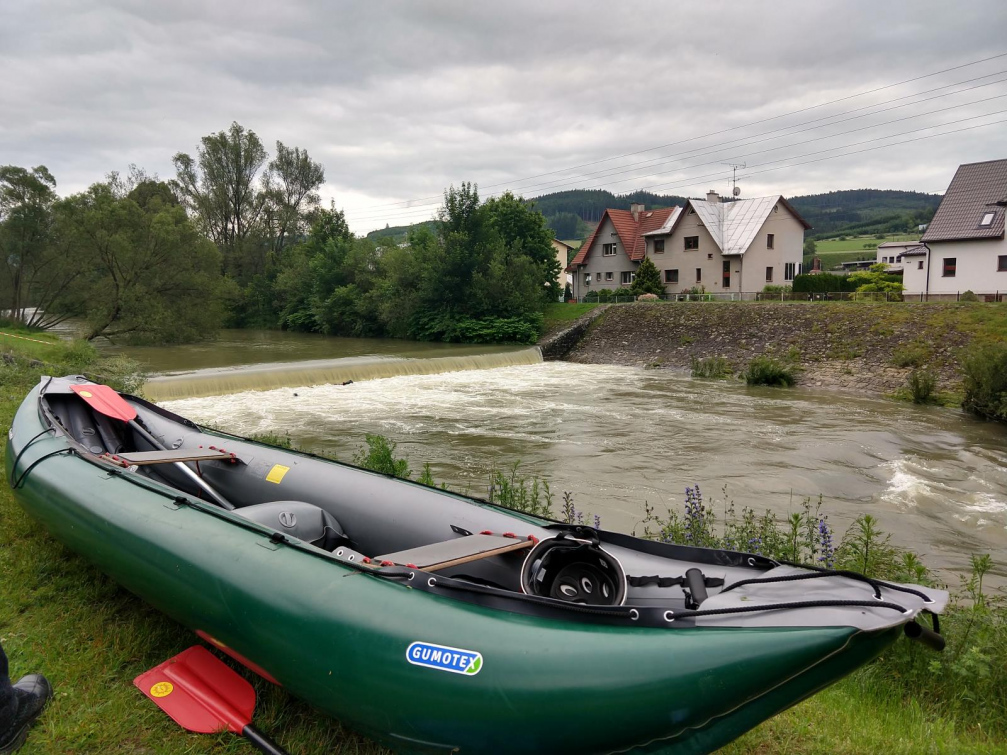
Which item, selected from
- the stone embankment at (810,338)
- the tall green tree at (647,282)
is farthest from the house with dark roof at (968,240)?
the tall green tree at (647,282)

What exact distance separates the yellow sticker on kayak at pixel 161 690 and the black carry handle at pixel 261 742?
0.51 metres

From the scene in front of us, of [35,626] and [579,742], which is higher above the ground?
[579,742]

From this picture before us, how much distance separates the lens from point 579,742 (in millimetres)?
2057

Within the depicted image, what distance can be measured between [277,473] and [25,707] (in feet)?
6.44

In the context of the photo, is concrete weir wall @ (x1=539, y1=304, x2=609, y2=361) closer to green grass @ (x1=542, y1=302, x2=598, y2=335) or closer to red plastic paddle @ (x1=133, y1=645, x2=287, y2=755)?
green grass @ (x1=542, y1=302, x2=598, y2=335)

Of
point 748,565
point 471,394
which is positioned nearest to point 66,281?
point 471,394

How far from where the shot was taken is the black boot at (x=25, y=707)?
2.49 m

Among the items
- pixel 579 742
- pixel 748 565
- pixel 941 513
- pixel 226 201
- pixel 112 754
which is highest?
pixel 226 201

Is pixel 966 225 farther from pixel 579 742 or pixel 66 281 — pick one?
pixel 66 281

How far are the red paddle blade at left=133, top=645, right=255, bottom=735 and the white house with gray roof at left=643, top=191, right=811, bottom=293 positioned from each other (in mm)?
33377

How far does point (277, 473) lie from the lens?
4.39 meters

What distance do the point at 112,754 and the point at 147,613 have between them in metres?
1.19

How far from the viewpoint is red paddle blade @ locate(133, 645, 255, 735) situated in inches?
108

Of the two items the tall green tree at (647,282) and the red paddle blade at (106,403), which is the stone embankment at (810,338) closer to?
the tall green tree at (647,282)
